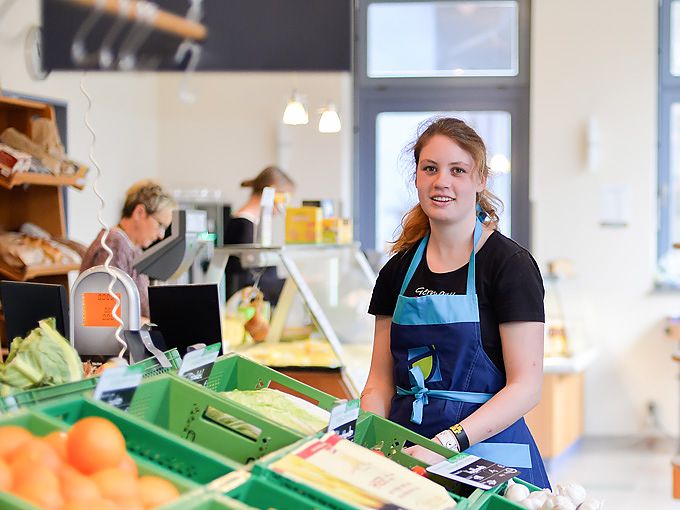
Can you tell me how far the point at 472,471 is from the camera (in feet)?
5.69

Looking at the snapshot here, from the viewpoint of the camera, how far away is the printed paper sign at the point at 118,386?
149 cm

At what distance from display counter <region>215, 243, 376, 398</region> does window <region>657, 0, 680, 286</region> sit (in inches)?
129

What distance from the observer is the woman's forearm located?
2.13m

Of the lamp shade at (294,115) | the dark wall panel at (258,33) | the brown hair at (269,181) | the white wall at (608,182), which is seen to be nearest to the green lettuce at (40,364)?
the dark wall panel at (258,33)

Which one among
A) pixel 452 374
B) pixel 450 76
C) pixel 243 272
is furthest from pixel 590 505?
pixel 450 76

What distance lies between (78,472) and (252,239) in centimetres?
344

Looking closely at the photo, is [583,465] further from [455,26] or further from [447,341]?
[447,341]

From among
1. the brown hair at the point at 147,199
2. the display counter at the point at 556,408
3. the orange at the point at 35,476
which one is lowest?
the display counter at the point at 556,408

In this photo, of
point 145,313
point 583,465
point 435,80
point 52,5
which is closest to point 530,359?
point 145,313

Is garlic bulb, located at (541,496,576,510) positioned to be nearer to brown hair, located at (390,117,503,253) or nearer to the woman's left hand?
the woman's left hand

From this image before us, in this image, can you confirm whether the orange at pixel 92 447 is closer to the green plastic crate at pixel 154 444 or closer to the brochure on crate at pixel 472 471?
the green plastic crate at pixel 154 444

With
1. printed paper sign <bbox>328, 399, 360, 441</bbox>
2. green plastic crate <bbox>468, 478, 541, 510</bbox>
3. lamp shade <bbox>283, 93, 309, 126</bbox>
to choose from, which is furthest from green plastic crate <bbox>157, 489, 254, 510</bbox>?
lamp shade <bbox>283, 93, 309, 126</bbox>

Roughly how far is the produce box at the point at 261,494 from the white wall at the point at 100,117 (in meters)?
4.63

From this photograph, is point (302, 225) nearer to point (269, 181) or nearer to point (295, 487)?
point (269, 181)
